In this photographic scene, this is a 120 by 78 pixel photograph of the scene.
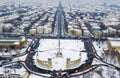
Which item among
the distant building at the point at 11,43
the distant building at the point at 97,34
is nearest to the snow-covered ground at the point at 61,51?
the distant building at the point at 11,43

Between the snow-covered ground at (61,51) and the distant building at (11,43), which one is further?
the distant building at (11,43)

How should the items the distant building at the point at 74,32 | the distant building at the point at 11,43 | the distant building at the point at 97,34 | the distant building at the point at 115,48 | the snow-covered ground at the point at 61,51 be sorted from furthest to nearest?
the distant building at the point at 74,32 → the distant building at the point at 97,34 → the distant building at the point at 11,43 → the distant building at the point at 115,48 → the snow-covered ground at the point at 61,51

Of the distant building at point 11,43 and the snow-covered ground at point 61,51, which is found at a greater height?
the distant building at point 11,43

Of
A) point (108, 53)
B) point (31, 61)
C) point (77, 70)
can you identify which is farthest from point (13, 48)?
point (108, 53)

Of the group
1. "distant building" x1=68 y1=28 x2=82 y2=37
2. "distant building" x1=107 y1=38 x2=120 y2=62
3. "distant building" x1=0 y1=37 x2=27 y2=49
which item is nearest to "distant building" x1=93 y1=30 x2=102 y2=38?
"distant building" x1=68 y1=28 x2=82 y2=37

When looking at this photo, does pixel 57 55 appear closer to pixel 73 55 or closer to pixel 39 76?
pixel 73 55

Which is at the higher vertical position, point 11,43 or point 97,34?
point 11,43

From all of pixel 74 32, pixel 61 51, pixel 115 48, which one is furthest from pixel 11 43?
pixel 115 48

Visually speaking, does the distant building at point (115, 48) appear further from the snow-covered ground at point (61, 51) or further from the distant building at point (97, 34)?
the distant building at point (97, 34)

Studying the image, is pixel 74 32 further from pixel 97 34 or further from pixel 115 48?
pixel 115 48

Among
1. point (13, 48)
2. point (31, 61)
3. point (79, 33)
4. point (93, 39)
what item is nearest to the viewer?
point (31, 61)

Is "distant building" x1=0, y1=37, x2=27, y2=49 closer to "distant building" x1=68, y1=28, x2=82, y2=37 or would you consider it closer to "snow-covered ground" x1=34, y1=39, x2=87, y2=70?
"snow-covered ground" x1=34, y1=39, x2=87, y2=70
